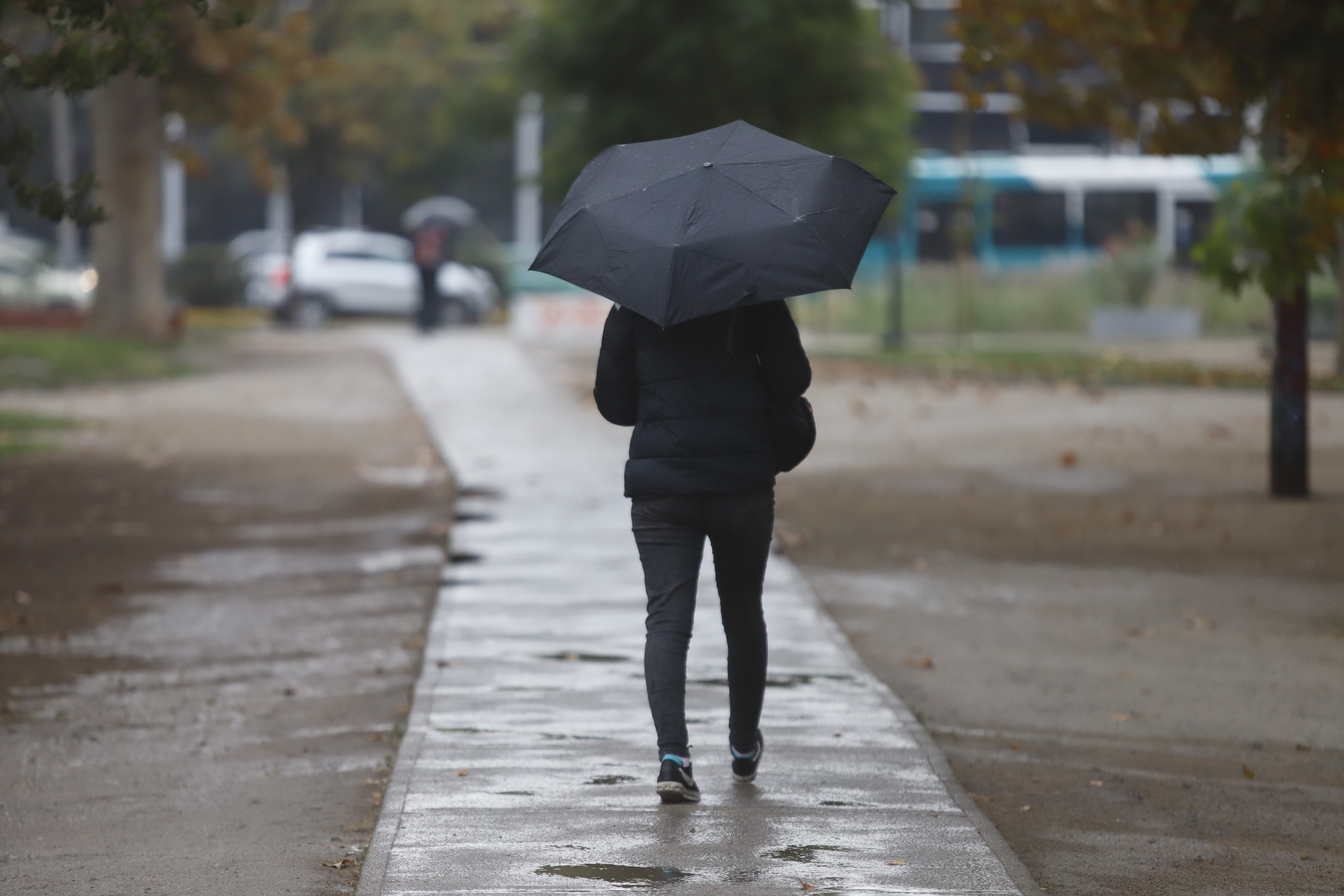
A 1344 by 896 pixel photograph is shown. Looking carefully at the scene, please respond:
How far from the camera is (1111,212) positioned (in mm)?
40188

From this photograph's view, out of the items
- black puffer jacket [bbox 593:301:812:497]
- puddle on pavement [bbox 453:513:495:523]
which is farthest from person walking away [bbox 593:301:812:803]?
puddle on pavement [bbox 453:513:495:523]

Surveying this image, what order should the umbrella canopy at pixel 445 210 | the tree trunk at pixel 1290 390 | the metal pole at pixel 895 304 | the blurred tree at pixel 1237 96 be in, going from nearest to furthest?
the blurred tree at pixel 1237 96 < the tree trunk at pixel 1290 390 < the metal pole at pixel 895 304 < the umbrella canopy at pixel 445 210

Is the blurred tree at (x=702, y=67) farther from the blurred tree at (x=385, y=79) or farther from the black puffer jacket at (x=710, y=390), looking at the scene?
the black puffer jacket at (x=710, y=390)

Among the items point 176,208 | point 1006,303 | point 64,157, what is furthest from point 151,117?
point 176,208

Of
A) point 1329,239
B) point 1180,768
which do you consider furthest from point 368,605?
point 1329,239

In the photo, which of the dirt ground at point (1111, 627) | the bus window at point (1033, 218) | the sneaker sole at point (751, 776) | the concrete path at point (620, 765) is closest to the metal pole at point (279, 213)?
the bus window at point (1033, 218)

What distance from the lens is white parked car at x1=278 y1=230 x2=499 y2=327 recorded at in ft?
116

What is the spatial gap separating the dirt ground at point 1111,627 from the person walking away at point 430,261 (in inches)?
524

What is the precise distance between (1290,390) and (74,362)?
1585 cm

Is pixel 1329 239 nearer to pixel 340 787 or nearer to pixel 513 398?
pixel 340 787

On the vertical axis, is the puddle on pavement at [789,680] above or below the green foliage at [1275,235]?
below

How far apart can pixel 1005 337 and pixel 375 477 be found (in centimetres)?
1901

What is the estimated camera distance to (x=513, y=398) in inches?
729

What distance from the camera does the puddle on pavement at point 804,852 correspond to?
470cm
